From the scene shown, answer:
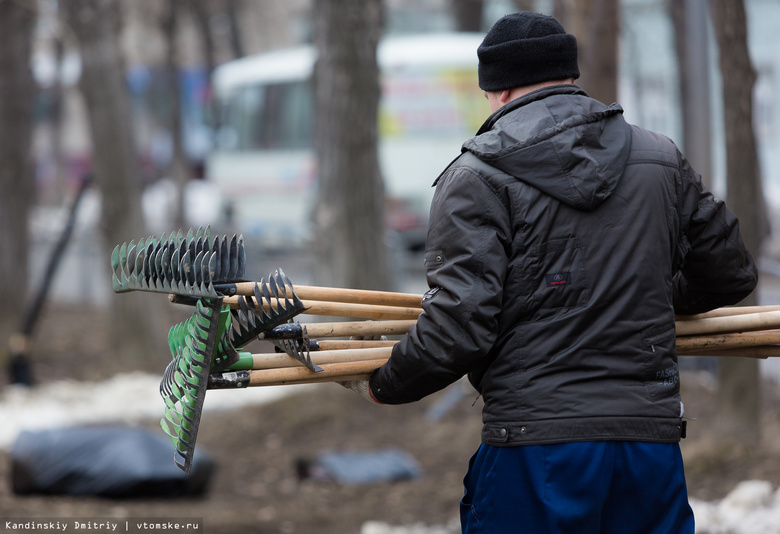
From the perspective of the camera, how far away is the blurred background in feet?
17.7

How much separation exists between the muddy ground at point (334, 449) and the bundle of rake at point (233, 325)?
9.21 ft

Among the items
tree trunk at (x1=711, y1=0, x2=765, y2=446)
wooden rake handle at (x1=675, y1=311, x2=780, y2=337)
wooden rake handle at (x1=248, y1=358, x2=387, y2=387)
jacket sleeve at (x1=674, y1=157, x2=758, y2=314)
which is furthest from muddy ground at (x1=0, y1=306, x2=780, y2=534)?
wooden rake handle at (x1=248, y1=358, x2=387, y2=387)

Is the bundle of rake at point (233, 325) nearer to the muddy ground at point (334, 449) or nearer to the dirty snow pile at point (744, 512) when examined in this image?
the dirty snow pile at point (744, 512)

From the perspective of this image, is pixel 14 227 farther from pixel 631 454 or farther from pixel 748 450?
pixel 631 454

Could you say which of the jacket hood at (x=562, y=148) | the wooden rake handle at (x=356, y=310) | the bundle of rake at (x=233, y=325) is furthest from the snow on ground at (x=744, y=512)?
the jacket hood at (x=562, y=148)

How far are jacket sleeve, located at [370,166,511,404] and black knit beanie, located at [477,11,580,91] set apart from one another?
1.02 feet

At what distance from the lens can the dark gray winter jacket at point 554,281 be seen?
2221 mm

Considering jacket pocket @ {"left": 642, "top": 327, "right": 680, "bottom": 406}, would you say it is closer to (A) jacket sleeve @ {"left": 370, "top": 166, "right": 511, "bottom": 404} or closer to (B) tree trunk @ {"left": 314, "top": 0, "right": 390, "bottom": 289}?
(A) jacket sleeve @ {"left": 370, "top": 166, "right": 511, "bottom": 404}

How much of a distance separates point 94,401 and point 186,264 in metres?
6.63

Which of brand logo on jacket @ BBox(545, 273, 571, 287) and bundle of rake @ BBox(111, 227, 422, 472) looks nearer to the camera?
brand logo on jacket @ BBox(545, 273, 571, 287)

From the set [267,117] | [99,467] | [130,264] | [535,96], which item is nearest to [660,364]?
[535,96]

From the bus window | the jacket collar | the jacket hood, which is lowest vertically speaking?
the bus window

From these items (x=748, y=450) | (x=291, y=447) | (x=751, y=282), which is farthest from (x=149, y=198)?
(x=751, y=282)

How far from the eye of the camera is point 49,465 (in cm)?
550
